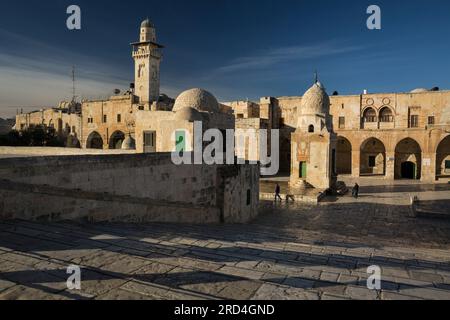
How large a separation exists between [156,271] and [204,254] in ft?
3.14

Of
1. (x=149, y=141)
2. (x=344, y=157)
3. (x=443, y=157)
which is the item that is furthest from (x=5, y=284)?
Result: (x=443, y=157)

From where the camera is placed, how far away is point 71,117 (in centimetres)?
4391

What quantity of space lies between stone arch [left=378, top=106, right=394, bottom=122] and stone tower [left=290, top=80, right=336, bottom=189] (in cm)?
1091

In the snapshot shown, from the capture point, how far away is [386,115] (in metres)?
30.8

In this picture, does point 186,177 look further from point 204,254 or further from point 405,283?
point 405,283

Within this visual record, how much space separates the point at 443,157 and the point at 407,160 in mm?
2991

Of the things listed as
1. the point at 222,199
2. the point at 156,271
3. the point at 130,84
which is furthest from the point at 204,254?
the point at 130,84

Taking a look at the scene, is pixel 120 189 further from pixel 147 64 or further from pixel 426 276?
pixel 147 64

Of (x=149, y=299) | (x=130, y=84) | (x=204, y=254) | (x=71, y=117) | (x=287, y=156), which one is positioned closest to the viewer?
(x=149, y=299)

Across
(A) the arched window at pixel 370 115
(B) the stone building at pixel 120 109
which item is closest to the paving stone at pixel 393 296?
(A) the arched window at pixel 370 115

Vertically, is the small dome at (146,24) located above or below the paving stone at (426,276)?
above

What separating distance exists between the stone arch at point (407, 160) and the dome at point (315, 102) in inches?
462

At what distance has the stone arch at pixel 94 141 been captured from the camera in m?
43.0

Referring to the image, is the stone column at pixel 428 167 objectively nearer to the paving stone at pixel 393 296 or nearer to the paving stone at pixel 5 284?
the paving stone at pixel 393 296
